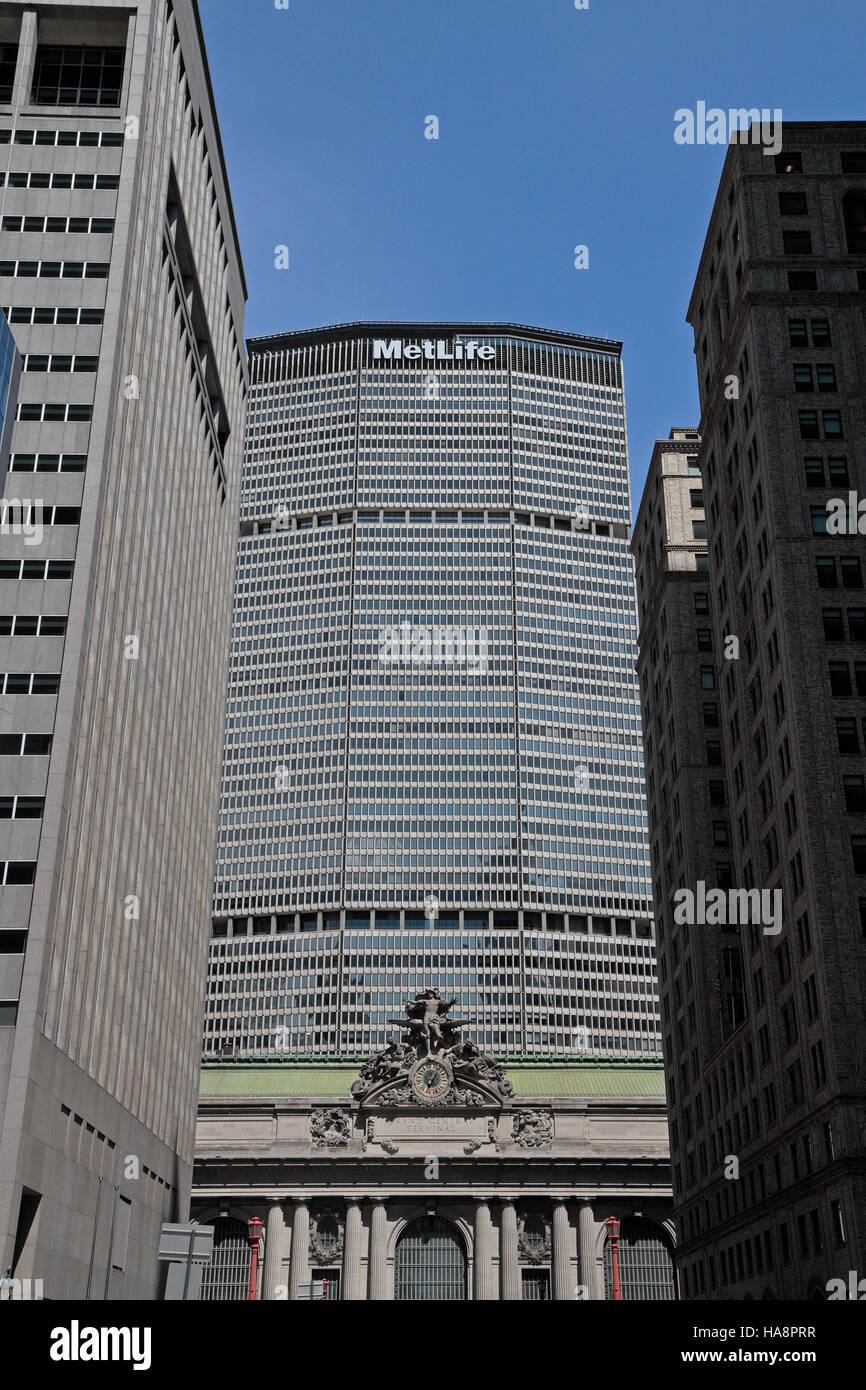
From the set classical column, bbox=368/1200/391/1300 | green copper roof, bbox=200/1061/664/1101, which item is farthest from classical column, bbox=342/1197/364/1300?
green copper roof, bbox=200/1061/664/1101

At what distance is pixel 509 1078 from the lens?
120625mm

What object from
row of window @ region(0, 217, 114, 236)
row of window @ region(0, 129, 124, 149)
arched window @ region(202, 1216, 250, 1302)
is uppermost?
row of window @ region(0, 129, 124, 149)

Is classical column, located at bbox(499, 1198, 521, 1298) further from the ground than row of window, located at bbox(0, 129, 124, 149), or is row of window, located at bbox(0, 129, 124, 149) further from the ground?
row of window, located at bbox(0, 129, 124, 149)

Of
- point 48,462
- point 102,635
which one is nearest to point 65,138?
point 48,462

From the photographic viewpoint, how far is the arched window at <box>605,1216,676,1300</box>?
340ft

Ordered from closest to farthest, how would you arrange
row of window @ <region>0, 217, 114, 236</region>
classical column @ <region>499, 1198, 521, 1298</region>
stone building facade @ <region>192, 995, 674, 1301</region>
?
1. row of window @ <region>0, 217, 114, 236</region>
2. classical column @ <region>499, 1198, 521, 1298</region>
3. stone building facade @ <region>192, 995, 674, 1301</region>

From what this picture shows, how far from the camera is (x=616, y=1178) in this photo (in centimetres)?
10831

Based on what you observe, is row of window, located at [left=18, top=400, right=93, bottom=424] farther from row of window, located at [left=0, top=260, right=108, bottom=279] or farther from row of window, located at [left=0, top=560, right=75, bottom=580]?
row of window, located at [left=0, top=560, right=75, bottom=580]

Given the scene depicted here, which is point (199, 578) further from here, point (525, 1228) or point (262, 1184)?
point (525, 1228)

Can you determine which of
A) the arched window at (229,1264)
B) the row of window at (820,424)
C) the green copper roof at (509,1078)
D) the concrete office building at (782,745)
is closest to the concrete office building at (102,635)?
the arched window at (229,1264)

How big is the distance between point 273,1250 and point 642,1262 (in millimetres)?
28747

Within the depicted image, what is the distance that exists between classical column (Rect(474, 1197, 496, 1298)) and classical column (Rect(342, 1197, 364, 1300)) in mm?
9049

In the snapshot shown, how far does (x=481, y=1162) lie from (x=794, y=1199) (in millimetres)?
42680

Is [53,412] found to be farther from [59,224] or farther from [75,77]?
[75,77]
